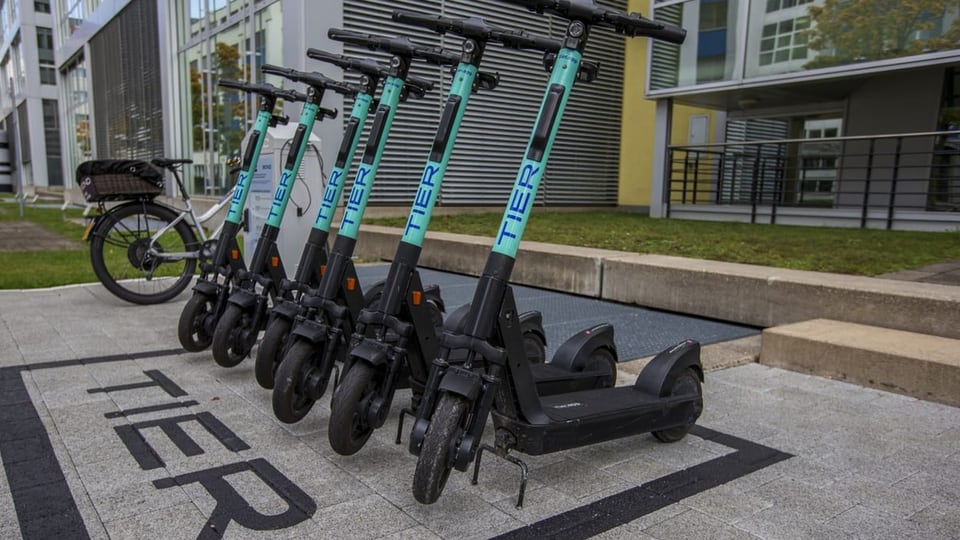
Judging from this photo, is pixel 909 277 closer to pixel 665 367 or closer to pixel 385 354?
pixel 665 367

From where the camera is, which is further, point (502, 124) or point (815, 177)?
point (815, 177)

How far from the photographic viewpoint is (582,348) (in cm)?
333

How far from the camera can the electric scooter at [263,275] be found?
3.82 metres

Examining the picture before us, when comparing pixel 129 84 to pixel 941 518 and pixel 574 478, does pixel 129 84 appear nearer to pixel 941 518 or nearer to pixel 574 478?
pixel 574 478

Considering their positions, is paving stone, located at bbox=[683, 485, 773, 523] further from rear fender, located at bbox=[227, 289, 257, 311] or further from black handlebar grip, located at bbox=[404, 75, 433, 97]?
rear fender, located at bbox=[227, 289, 257, 311]

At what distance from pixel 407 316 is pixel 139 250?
379cm

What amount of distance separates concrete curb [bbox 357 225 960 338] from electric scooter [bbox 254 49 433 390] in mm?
3033

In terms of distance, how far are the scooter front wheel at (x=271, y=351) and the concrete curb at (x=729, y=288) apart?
350 cm

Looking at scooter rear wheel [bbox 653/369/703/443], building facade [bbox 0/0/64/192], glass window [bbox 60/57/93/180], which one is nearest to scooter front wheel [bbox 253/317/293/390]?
scooter rear wheel [bbox 653/369/703/443]

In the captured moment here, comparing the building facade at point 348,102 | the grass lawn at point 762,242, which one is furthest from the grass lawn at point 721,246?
the building facade at point 348,102

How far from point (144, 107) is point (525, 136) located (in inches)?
428

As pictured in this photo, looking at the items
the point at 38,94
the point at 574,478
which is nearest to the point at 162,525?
the point at 574,478

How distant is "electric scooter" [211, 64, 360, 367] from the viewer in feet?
12.5

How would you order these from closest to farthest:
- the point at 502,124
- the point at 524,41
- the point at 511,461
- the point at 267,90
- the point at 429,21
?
the point at 511,461, the point at 429,21, the point at 524,41, the point at 267,90, the point at 502,124
